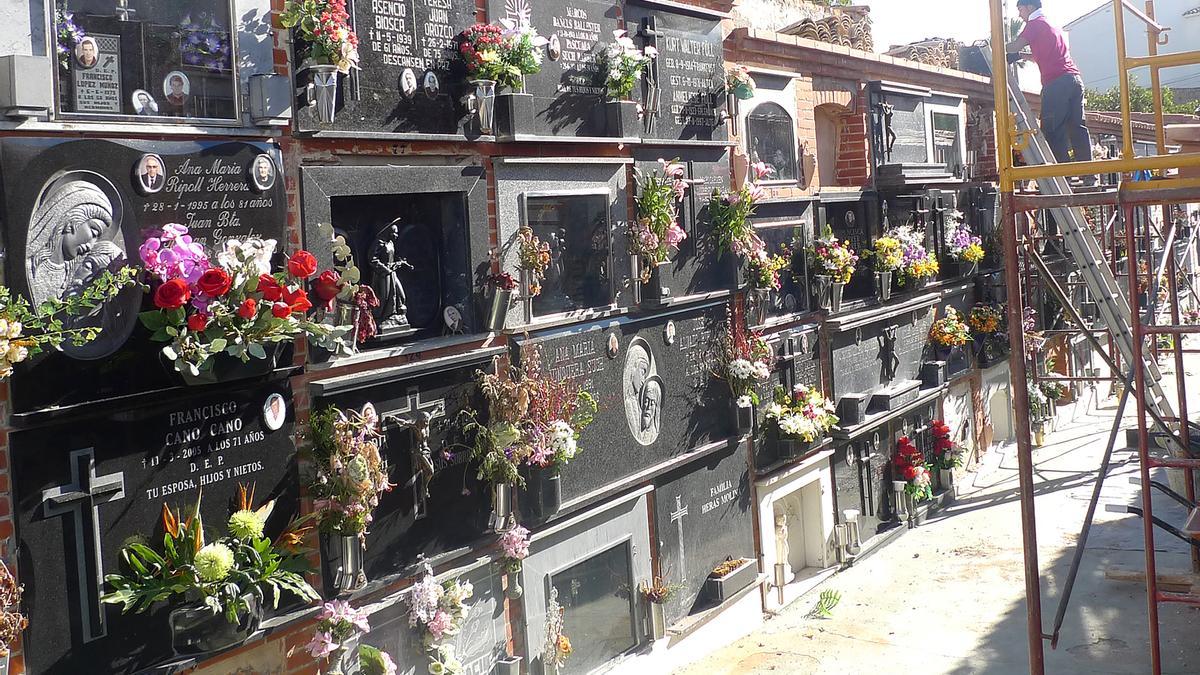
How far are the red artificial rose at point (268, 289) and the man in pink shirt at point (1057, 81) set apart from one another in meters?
8.10

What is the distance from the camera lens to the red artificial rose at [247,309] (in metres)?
5.36

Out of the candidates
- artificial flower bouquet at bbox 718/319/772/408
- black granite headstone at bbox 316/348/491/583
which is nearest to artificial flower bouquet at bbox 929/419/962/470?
artificial flower bouquet at bbox 718/319/772/408

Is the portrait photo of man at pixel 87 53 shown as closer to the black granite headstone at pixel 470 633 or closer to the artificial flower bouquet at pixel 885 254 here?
the black granite headstone at pixel 470 633

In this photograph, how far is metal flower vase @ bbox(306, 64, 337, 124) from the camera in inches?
240

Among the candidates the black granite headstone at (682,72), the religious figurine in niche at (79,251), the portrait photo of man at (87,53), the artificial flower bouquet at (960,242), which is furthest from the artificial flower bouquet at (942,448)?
the portrait photo of man at (87,53)

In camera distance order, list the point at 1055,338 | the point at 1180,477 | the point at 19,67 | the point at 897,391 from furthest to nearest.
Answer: the point at 1055,338 → the point at 897,391 → the point at 1180,477 → the point at 19,67

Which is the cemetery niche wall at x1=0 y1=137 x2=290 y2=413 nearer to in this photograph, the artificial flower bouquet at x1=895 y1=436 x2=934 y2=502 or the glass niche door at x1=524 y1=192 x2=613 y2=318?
the glass niche door at x1=524 y1=192 x2=613 y2=318

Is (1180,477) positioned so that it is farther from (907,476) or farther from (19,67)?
(19,67)

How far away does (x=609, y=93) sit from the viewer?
341 inches

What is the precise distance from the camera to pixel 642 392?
9.23m

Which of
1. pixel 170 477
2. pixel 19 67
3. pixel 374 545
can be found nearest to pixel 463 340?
pixel 374 545

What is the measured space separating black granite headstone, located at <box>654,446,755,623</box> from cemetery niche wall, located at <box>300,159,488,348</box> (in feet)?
9.44

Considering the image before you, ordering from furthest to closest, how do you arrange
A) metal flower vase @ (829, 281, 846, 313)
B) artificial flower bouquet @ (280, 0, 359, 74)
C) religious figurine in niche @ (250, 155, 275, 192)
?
metal flower vase @ (829, 281, 846, 313)
artificial flower bouquet @ (280, 0, 359, 74)
religious figurine in niche @ (250, 155, 275, 192)

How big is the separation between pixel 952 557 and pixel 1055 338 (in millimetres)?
8044
